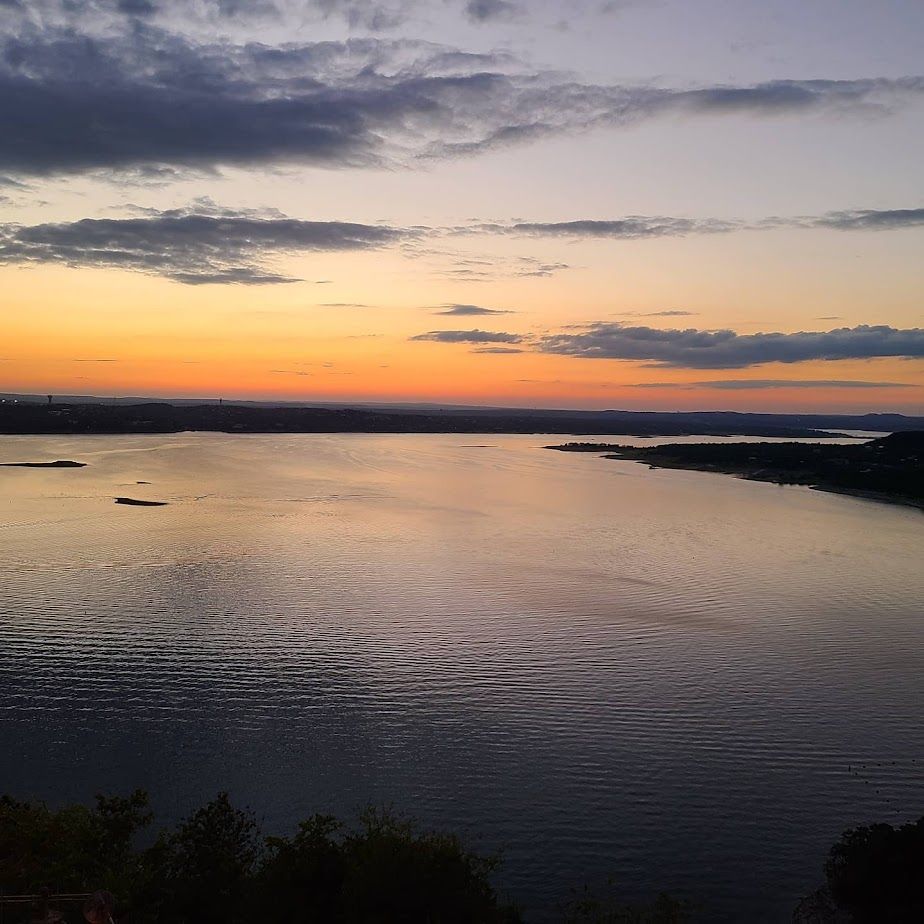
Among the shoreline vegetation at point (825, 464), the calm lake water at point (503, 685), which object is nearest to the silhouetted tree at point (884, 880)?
the calm lake water at point (503, 685)

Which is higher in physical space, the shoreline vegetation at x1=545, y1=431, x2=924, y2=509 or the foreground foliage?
the shoreline vegetation at x1=545, y1=431, x2=924, y2=509

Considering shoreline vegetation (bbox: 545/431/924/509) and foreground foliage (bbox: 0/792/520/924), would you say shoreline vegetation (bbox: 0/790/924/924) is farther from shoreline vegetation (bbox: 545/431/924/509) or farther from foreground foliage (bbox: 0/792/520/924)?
shoreline vegetation (bbox: 545/431/924/509)

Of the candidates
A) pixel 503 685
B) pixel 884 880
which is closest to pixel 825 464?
pixel 503 685

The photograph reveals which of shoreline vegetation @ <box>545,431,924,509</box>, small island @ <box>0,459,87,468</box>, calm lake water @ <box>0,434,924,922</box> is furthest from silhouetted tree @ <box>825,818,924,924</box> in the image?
small island @ <box>0,459,87,468</box>

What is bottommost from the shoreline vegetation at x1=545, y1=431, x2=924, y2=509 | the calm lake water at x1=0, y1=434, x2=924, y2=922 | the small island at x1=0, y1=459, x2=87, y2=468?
the calm lake water at x1=0, y1=434, x2=924, y2=922

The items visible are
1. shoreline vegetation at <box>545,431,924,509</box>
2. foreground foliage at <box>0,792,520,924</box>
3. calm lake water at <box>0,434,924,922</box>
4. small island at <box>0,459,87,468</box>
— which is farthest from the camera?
shoreline vegetation at <box>545,431,924,509</box>

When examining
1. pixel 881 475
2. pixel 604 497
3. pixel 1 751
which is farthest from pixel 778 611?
pixel 881 475
